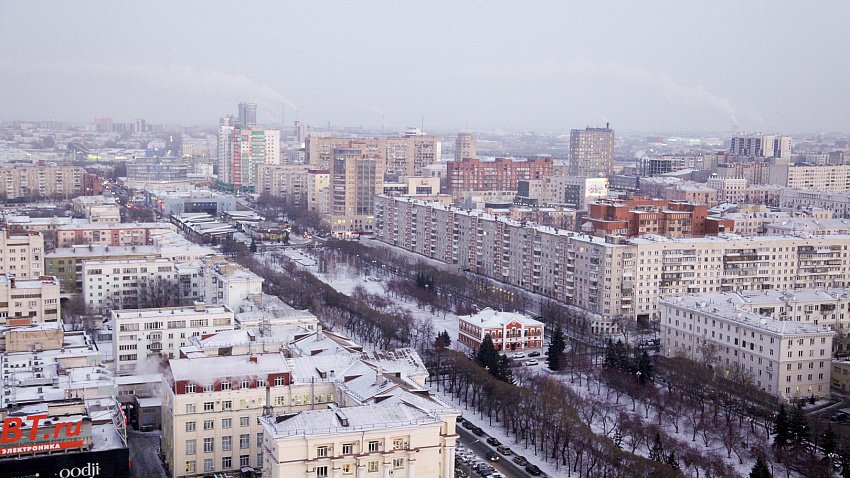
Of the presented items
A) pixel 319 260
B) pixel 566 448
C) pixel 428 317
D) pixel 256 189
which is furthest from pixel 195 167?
pixel 566 448

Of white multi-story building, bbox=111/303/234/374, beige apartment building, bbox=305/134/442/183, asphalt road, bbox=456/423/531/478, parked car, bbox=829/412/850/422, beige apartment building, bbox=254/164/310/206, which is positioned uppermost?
beige apartment building, bbox=305/134/442/183

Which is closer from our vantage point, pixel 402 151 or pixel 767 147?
pixel 402 151

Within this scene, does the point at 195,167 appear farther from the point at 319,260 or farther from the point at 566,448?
the point at 566,448

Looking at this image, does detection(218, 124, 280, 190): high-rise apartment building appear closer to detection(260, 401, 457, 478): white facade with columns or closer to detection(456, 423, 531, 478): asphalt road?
detection(456, 423, 531, 478): asphalt road

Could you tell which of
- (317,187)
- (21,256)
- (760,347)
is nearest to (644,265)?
(760,347)

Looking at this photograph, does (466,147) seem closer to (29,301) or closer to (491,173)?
(491,173)

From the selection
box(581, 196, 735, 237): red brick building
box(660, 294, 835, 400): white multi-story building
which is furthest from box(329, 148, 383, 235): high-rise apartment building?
box(660, 294, 835, 400): white multi-story building
